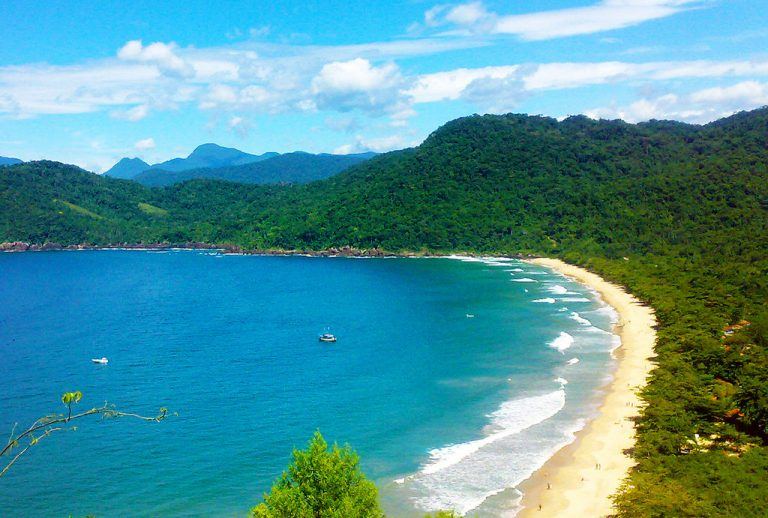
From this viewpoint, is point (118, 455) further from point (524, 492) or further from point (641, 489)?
point (641, 489)

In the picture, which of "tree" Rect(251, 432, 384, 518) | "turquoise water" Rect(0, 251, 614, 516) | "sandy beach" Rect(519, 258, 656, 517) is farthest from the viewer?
"turquoise water" Rect(0, 251, 614, 516)

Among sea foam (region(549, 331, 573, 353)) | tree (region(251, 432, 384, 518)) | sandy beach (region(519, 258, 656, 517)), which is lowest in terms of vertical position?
sandy beach (region(519, 258, 656, 517))

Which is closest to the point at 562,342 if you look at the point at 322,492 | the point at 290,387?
the point at 290,387

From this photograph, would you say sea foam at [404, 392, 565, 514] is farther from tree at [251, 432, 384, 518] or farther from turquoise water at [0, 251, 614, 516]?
tree at [251, 432, 384, 518]

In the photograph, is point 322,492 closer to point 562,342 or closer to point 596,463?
point 596,463

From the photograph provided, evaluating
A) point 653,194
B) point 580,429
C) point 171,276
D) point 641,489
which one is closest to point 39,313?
point 171,276

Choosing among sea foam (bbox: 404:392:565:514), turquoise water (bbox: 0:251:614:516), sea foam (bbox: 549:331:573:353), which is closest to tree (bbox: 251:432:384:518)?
turquoise water (bbox: 0:251:614:516)

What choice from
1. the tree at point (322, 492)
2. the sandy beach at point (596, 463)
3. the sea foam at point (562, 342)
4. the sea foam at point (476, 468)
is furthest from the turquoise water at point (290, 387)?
the tree at point (322, 492)
